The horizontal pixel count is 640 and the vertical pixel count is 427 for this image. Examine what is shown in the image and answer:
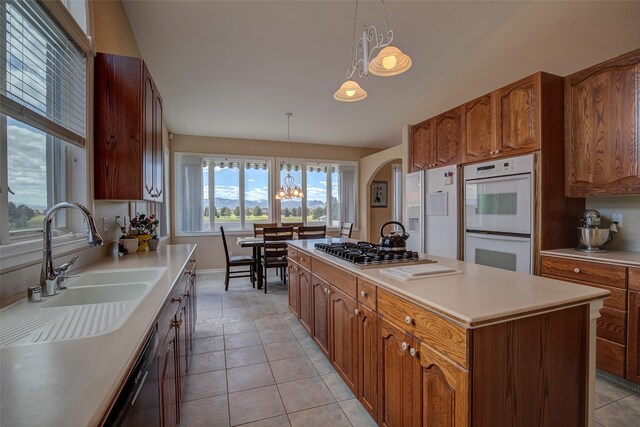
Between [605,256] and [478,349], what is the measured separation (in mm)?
1936

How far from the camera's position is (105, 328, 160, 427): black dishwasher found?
658mm

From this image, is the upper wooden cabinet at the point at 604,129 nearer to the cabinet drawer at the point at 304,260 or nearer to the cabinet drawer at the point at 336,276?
the cabinet drawer at the point at 336,276

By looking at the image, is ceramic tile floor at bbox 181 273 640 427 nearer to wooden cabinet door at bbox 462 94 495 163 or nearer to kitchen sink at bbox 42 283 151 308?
kitchen sink at bbox 42 283 151 308

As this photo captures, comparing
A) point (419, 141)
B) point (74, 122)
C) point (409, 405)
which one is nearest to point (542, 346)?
point (409, 405)

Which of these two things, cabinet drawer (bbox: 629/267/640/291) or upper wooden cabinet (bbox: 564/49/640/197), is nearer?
cabinet drawer (bbox: 629/267/640/291)

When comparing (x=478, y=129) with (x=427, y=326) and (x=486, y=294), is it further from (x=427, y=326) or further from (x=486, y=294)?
(x=427, y=326)

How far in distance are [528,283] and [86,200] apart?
2.45 metres

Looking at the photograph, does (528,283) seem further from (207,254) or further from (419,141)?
(207,254)

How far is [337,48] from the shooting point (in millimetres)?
3414

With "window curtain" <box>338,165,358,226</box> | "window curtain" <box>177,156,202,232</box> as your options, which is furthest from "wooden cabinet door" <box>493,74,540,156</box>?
"window curtain" <box>177,156,202,232</box>

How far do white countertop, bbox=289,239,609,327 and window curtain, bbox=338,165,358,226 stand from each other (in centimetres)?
515

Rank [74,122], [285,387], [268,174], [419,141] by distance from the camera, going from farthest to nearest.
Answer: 1. [268,174]
2. [419,141]
3. [285,387]
4. [74,122]

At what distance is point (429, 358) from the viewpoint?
115 cm

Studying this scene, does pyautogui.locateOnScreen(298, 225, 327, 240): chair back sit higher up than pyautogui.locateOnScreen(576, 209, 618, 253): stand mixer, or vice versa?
pyautogui.locateOnScreen(576, 209, 618, 253): stand mixer
